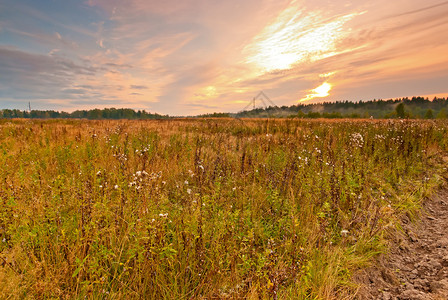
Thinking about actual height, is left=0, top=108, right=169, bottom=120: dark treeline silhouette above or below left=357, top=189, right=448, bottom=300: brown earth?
above

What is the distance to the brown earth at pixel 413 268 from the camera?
2.48 meters

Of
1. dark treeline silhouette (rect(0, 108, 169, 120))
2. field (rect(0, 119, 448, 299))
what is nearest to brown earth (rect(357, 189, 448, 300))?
field (rect(0, 119, 448, 299))

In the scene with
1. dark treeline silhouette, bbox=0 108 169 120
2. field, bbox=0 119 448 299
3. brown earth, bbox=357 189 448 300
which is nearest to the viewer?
field, bbox=0 119 448 299

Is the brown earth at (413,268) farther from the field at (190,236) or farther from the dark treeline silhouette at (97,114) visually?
Result: the dark treeline silhouette at (97,114)

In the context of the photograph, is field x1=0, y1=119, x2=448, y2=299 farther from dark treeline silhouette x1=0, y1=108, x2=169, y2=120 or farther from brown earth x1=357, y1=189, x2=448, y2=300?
dark treeline silhouette x1=0, y1=108, x2=169, y2=120

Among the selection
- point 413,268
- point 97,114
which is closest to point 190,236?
point 413,268

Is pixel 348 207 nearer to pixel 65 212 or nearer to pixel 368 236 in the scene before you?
pixel 368 236

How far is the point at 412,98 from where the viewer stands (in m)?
160

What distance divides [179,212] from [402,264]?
3467mm

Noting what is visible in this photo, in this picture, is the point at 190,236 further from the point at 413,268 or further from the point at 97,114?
the point at 97,114

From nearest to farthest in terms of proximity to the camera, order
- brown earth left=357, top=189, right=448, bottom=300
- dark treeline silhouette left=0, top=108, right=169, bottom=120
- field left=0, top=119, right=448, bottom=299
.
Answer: field left=0, top=119, right=448, bottom=299 → brown earth left=357, top=189, right=448, bottom=300 → dark treeline silhouette left=0, top=108, right=169, bottom=120

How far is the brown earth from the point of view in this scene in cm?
248

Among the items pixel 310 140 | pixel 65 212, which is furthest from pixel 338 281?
pixel 310 140

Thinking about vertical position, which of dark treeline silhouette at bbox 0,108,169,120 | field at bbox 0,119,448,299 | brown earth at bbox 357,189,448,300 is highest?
dark treeline silhouette at bbox 0,108,169,120
